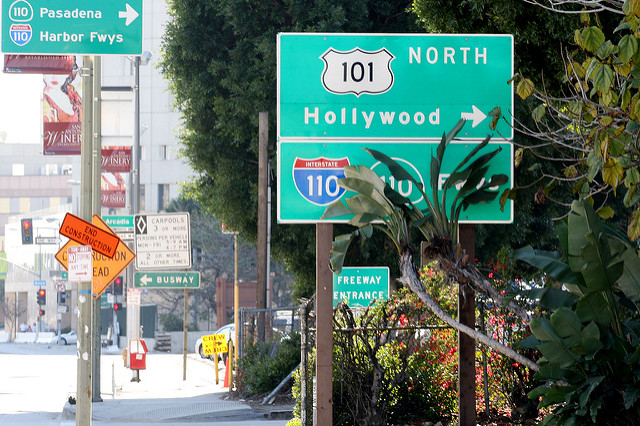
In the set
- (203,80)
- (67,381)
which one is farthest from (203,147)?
(67,381)

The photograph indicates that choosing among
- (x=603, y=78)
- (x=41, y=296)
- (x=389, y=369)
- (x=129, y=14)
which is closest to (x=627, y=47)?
(x=603, y=78)

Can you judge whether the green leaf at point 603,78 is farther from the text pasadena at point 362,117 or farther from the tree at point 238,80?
the tree at point 238,80

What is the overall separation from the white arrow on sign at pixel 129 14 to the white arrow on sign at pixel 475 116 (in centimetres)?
492

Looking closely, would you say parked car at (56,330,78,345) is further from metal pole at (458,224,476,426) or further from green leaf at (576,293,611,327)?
green leaf at (576,293,611,327)

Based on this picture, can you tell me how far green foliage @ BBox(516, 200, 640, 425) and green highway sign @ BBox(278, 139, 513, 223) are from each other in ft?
5.73

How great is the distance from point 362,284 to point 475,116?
9336 mm

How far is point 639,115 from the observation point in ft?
19.4

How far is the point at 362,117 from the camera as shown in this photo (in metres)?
9.34

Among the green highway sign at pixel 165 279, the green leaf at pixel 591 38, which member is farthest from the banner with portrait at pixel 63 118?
the green leaf at pixel 591 38

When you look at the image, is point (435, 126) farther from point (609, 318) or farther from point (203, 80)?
point (203, 80)

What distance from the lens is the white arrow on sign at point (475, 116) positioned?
937 centimetres

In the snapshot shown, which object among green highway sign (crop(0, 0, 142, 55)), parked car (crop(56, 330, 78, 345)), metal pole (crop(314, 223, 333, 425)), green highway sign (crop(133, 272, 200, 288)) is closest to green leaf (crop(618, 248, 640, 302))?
metal pole (crop(314, 223, 333, 425))

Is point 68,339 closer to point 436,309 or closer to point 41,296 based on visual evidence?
point 41,296

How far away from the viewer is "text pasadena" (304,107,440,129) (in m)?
9.31
